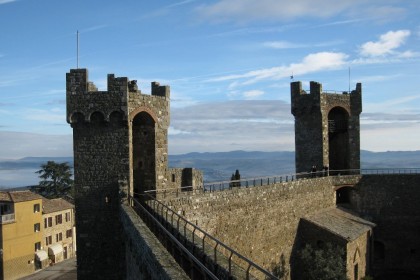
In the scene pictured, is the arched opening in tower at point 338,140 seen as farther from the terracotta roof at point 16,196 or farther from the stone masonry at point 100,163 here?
the terracotta roof at point 16,196

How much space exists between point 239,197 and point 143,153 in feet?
18.7

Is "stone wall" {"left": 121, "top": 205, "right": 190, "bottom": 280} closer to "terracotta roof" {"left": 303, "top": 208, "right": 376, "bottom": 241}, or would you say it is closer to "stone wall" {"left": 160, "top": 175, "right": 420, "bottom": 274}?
"stone wall" {"left": 160, "top": 175, "right": 420, "bottom": 274}

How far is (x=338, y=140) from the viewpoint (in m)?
35.8

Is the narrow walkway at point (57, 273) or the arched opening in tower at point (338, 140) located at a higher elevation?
the arched opening in tower at point (338, 140)

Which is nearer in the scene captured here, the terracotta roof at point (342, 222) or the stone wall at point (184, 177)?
the stone wall at point (184, 177)

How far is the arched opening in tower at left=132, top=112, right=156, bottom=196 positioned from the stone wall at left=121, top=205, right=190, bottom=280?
3.37 meters

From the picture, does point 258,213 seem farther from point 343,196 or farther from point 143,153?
point 343,196

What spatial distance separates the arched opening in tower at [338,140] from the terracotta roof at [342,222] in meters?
4.01

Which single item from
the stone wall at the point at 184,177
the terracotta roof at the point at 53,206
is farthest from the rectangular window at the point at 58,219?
the stone wall at the point at 184,177

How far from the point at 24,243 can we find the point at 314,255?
31.6 metres

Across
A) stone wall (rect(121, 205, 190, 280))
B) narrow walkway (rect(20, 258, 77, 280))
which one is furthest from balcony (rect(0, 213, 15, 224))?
stone wall (rect(121, 205, 190, 280))

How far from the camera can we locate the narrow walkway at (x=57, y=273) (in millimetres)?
41812

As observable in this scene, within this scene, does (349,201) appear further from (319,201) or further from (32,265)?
(32,265)

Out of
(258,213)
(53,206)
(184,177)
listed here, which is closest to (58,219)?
(53,206)
